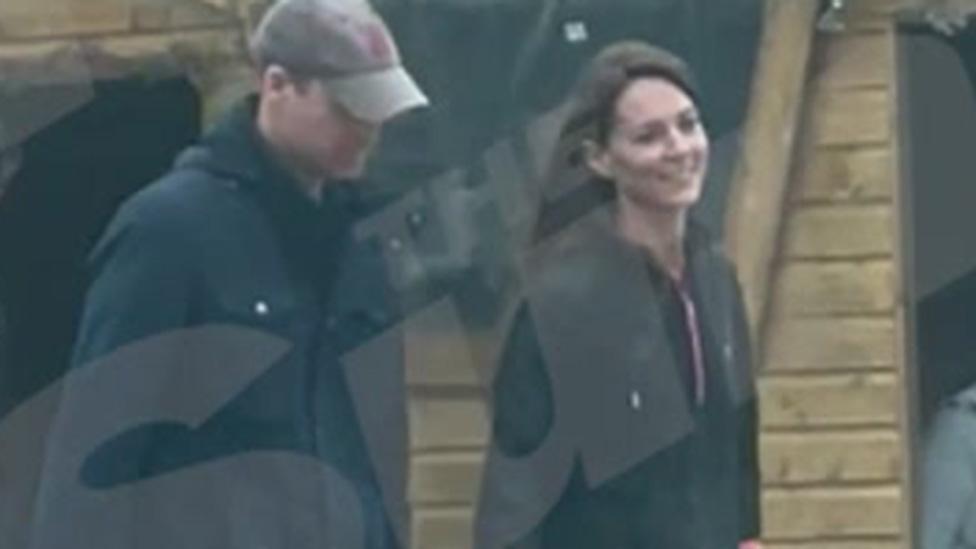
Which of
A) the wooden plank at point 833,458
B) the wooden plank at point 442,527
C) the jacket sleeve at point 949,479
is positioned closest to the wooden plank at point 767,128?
the wooden plank at point 833,458

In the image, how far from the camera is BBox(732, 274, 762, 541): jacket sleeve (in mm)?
6430

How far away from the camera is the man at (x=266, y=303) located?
566 cm

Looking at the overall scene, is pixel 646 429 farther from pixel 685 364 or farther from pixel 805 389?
pixel 805 389

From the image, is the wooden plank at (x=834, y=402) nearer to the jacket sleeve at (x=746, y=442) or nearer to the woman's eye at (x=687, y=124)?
the jacket sleeve at (x=746, y=442)

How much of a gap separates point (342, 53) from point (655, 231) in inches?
29.0

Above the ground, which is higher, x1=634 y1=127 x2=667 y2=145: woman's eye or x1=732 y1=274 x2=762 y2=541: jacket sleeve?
x1=634 y1=127 x2=667 y2=145: woman's eye

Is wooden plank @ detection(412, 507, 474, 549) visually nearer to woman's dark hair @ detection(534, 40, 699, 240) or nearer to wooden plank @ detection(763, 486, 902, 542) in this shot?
wooden plank @ detection(763, 486, 902, 542)

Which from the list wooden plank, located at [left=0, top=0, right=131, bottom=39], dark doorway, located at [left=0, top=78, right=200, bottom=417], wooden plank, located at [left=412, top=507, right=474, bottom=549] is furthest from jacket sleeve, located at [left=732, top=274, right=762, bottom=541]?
dark doorway, located at [left=0, top=78, right=200, bottom=417]

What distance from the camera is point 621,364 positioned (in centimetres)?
624

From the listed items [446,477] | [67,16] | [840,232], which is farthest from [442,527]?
[67,16]

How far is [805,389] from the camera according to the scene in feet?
27.8

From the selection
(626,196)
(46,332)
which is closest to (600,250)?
(626,196)

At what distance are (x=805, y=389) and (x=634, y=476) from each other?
2367 mm

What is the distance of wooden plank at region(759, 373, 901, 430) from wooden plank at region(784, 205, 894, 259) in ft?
0.97
